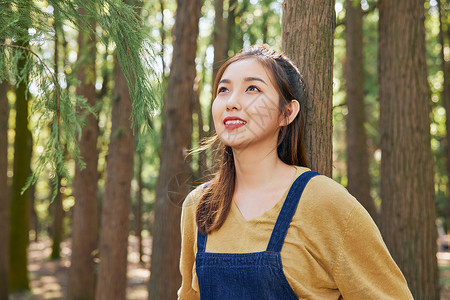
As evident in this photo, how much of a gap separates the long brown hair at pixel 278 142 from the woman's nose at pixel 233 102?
207 mm

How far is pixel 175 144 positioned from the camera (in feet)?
21.5

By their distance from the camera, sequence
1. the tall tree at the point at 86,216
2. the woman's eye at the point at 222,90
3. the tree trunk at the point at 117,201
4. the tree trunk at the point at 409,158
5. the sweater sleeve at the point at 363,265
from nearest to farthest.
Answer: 1. the sweater sleeve at the point at 363,265
2. the woman's eye at the point at 222,90
3. the tree trunk at the point at 409,158
4. the tree trunk at the point at 117,201
5. the tall tree at the point at 86,216

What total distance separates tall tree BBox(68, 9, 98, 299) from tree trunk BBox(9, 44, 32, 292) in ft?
7.14

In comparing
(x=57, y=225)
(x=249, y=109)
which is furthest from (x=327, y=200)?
(x=57, y=225)

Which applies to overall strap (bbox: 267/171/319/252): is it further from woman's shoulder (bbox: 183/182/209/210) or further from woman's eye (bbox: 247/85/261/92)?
woman's shoulder (bbox: 183/182/209/210)

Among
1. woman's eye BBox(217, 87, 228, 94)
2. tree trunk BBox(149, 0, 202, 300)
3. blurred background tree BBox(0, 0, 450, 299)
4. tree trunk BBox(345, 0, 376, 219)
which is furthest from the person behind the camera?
tree trunk BBox(345, 0, 376, 219)

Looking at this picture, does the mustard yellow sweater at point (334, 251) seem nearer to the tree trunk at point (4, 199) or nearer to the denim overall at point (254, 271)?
the denim overall at point (254, 271)

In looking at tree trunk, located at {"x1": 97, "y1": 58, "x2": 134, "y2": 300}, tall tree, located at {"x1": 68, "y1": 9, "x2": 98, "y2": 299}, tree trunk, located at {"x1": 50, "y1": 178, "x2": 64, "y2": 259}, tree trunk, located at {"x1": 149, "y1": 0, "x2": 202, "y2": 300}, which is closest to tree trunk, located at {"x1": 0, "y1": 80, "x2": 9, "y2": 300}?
tall tree, located at {"x1": 68, "y1": 9, "x2": 98, "y2": 299}

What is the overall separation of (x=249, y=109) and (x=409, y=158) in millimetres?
3773

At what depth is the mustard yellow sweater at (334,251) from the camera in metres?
1.96

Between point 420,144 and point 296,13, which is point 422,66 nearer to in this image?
point 420,144

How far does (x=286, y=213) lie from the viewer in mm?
2051

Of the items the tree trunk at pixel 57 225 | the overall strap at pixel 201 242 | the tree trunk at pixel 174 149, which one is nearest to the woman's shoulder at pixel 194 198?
the overall strap at pixel 201 242

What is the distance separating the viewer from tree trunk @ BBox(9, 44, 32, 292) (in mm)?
11195
